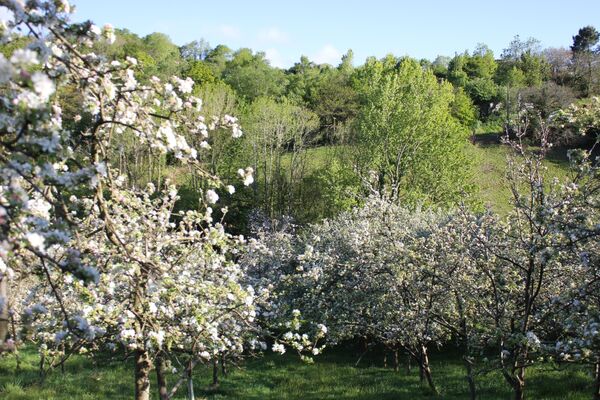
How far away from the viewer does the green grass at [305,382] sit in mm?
14234

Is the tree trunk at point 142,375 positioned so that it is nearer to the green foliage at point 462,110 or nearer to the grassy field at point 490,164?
the grassy field at point 490,164

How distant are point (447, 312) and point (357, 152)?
954 inches

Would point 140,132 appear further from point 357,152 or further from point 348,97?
point 348,97

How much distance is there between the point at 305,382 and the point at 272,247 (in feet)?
25.7

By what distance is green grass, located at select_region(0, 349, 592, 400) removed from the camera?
14.2 m

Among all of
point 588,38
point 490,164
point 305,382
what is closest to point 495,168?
point 490,164

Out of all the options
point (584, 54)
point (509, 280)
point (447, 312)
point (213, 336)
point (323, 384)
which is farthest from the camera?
point (584, 54)

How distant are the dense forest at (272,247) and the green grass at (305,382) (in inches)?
4.1

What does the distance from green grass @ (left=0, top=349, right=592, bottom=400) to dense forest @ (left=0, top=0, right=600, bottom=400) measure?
0.35 ft

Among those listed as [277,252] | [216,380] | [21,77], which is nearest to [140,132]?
[21,77]

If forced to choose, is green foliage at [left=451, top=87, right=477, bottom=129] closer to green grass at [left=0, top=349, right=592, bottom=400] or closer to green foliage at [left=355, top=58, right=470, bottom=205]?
green foliage at [left=355, top=58, right=470, bottom=205]

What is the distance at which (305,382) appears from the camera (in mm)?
16609

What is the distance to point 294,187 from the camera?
137 feet

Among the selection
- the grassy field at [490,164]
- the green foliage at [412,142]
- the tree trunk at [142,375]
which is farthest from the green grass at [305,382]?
the grassy field at [490,164]
